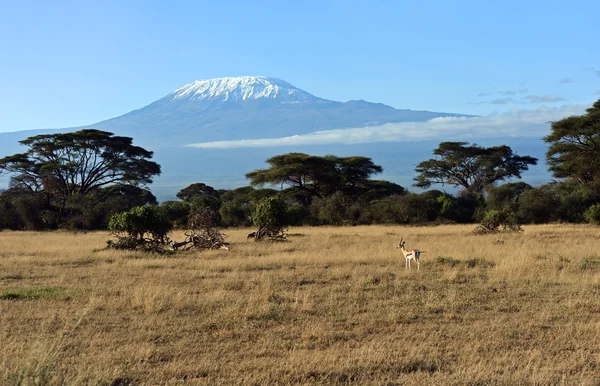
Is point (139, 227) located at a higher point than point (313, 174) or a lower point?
lower

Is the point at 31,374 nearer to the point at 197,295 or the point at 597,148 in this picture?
the point at 197,295

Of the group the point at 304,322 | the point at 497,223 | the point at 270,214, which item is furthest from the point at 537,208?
the point at 304,322

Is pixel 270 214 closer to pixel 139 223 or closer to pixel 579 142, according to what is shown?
pixel 139 223

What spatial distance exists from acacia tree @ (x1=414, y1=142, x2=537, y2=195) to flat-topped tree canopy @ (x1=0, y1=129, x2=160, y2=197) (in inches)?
935

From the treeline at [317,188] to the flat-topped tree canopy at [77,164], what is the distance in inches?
2.8

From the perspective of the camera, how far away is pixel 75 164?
4000 cm

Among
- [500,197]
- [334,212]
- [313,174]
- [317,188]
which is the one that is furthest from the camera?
[317,188]

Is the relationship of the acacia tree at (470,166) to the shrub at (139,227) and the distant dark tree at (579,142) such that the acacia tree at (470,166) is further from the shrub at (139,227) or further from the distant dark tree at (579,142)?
the shrub at (139,227)

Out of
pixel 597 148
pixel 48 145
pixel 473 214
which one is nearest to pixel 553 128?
pixel 597 148

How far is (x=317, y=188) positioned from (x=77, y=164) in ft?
57.7

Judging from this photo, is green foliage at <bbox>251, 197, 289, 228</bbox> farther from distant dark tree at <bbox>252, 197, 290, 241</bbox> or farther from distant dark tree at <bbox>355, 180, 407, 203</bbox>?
distant dark tree at <bbox>355, 180, 407, 203</bbox>

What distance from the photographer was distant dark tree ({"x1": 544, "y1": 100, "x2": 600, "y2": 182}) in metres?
29.5

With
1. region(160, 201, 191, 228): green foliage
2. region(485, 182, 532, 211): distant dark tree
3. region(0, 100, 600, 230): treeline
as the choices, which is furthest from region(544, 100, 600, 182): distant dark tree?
region(160, 201, 191, 228): green foliage

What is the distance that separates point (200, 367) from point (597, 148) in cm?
2919
